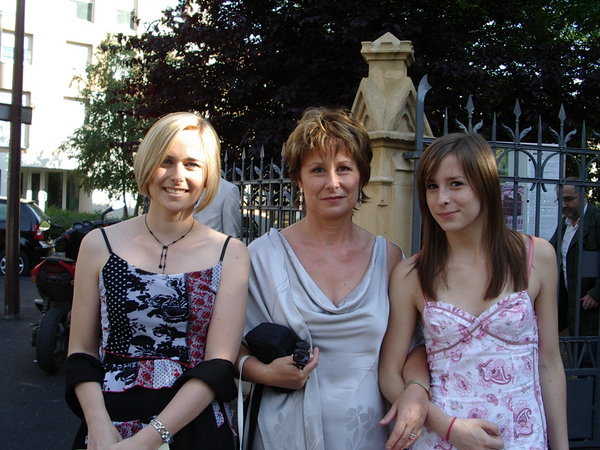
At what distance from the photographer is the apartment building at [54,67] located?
100 feet

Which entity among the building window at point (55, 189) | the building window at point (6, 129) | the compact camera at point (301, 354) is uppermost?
the building window at point (6, 129)

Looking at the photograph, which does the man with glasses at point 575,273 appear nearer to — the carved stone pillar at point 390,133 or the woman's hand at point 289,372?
the carved stone pillar at point 390,133

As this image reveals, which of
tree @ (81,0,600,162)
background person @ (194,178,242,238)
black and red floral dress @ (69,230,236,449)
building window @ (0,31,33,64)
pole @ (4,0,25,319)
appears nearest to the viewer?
black and red floral dress @ (69,230,236,449)

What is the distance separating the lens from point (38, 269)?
20.5 feet

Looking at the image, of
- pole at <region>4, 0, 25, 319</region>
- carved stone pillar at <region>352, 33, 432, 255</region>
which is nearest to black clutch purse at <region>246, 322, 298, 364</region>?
carved stone pillar at <region>352, 33, 432, 255</region>

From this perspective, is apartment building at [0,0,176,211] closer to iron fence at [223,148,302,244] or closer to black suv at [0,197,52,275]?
black suv at [0,197,52,275]

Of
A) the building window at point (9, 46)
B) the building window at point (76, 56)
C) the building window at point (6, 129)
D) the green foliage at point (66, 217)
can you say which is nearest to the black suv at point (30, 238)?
the green foliage at point (66, 217)

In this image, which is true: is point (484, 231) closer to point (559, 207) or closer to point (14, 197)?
point (559, 207)

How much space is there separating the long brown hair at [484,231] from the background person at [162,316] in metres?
0.66

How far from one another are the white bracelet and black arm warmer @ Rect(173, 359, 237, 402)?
0.13 metres

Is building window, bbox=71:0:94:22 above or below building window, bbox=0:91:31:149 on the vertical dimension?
above

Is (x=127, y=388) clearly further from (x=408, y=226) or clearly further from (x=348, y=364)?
(x=408, y=226)

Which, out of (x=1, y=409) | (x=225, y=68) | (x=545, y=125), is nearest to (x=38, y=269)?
(x=1, y=409)

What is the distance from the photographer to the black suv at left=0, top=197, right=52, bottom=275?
12547mm
